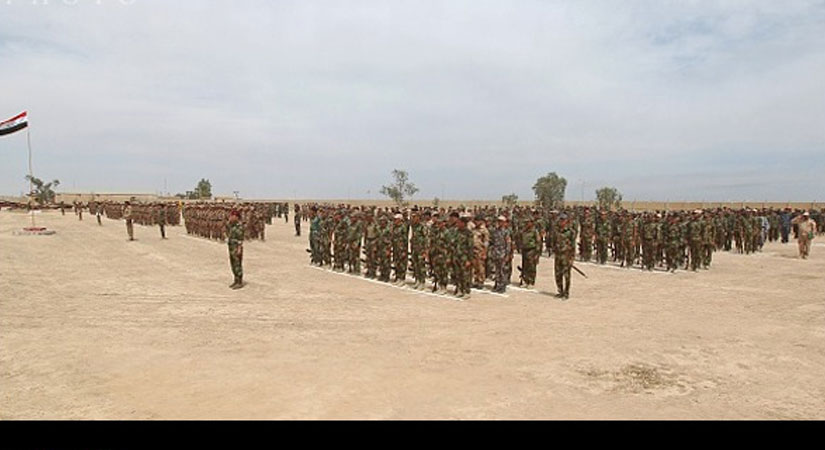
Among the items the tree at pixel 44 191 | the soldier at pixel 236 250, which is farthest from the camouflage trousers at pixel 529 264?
the tree at pixel 44 191

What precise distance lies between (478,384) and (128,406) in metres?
3.74

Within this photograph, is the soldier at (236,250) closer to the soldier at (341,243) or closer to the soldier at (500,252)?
the soldier at (341,243)

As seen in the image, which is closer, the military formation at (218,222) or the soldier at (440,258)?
the soldier at (440,258)

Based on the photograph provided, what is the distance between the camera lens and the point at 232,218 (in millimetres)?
13336

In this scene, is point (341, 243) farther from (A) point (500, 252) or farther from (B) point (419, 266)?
(A) point (500, 252)

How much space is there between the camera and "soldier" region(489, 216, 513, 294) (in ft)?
41.7

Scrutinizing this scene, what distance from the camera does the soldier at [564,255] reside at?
1169 cm

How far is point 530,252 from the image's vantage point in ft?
43.2

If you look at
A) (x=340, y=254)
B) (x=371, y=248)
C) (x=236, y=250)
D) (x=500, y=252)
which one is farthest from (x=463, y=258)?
(x=236, y=250)

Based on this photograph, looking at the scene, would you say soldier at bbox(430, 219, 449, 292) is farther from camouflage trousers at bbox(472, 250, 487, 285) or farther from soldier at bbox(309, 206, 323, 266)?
soldier at bbox(309, 206, 323, 266)

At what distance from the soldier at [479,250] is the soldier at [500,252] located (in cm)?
21
